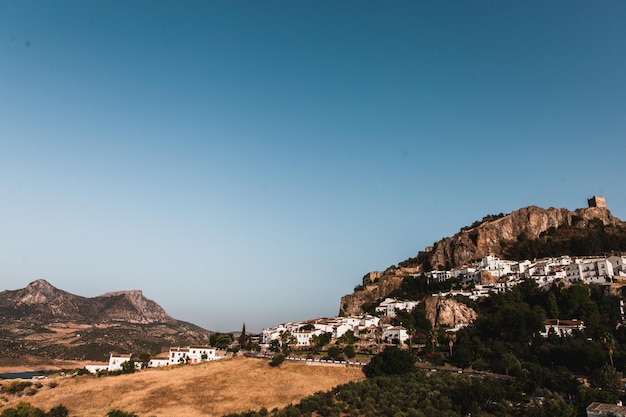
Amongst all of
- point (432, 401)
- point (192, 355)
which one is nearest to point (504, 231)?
point (432, 401)

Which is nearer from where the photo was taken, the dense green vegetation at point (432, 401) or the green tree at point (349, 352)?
the dense green vegetation at point (432, 401)

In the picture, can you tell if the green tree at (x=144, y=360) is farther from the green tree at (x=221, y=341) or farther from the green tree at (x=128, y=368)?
the green tree at (x=221, y=341)

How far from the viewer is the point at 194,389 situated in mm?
57125

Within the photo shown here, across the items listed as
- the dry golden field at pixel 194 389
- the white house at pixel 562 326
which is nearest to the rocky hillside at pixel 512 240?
the white house at pixel 562 326

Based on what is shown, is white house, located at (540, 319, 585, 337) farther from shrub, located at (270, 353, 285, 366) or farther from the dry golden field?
shrub, located at (270, 353, 285, 366)

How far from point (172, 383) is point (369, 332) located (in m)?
38.3

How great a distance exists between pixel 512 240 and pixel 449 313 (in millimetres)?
46023

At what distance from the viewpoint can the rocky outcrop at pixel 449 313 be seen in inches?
3049

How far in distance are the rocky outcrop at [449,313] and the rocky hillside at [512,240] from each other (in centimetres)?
2817

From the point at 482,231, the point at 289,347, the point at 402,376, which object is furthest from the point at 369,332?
the point at 482,231

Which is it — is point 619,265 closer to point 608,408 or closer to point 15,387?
point 608,408

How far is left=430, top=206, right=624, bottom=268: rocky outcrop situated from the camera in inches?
4439

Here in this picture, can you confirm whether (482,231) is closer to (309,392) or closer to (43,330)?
(309,392)

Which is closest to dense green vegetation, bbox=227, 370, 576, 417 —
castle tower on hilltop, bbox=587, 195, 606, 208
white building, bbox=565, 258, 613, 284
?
white building, bbox=565, 258, 613, 284
